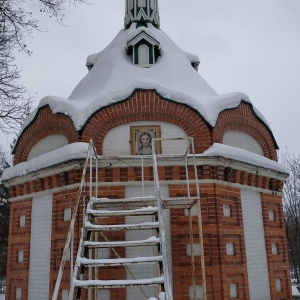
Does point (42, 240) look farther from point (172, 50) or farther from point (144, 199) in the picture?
point (172, 50)

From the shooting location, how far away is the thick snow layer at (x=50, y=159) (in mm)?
8250

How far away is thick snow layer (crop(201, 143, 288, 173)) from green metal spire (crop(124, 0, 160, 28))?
20.8 ft

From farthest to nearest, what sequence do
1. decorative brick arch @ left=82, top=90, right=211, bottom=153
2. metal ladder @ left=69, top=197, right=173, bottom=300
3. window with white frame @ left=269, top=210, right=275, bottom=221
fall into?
1. window with white frame @ left=269, top=210, right=275, bottom=221
2. decorative brick arch @ left=82, top=90, right=211, bottom=153
3. metal ladder @ left=69, top=197, right=173, bottom=300

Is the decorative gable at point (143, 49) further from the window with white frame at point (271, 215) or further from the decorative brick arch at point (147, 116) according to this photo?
the window with white frame at point (271, 215)

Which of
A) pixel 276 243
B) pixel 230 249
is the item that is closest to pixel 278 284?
pixel 276 243

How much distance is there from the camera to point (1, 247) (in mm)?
25531

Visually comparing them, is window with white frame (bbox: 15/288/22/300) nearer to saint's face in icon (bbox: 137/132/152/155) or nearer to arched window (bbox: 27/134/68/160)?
arched window (bbox: 27/134/68/160)

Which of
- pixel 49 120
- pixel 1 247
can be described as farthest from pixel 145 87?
pixel 1 247

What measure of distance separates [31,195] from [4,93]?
252cm

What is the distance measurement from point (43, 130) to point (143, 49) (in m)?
3.62

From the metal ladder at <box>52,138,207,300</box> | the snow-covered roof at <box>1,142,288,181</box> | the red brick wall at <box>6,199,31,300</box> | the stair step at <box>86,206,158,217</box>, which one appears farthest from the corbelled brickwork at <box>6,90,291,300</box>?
the stair step at <box>86,206,158,217</box>

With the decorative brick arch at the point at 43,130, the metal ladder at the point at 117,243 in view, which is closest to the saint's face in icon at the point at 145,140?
the metal ladder at the point at 117,243

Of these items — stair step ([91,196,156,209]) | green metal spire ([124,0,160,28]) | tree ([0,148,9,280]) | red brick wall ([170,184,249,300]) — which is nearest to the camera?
stair step ([91,196,156,209])

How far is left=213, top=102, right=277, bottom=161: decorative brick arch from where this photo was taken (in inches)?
359
